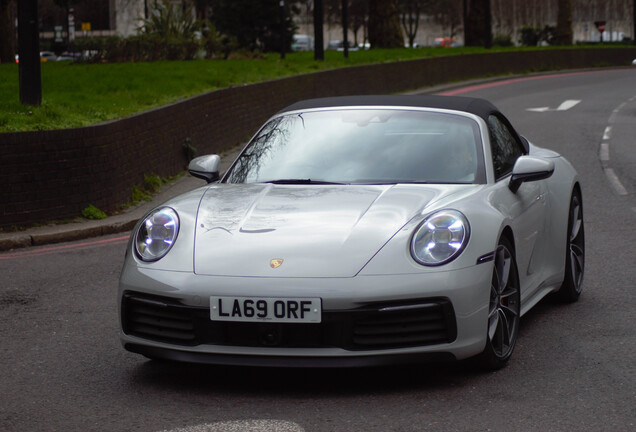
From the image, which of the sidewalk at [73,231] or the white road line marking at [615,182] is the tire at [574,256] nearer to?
the sidewalk at [73,231]

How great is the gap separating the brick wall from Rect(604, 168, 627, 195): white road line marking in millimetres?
5574

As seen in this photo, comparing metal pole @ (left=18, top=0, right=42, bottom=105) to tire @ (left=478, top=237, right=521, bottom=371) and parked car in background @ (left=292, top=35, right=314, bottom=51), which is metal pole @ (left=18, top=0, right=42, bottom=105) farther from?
parked car in background @ (left=292, top=35, right=314, bottom=51)

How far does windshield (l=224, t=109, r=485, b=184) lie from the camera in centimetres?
632

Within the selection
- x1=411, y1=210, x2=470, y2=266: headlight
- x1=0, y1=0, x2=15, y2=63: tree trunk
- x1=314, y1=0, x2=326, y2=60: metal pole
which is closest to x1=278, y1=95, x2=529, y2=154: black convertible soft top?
x1=411, y1=210, x2=470, y2=266: headlight

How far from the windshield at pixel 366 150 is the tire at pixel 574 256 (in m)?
1.28

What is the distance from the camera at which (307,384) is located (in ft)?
18.1

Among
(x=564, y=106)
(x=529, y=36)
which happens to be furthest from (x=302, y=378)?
(x=529, y=36)

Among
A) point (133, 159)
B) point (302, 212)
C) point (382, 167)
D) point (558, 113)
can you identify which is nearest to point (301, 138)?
point (382, 167)

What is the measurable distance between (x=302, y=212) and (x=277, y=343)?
2.52 feet

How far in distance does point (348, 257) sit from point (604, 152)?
1401cm

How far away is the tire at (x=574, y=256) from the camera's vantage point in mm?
7445

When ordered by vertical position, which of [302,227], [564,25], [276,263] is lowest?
[276,263]

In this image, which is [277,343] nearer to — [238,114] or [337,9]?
[238,114]

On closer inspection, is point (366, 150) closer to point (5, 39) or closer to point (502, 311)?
point (502, 311)
